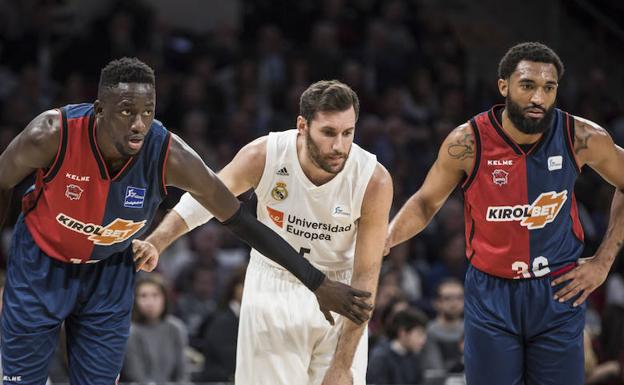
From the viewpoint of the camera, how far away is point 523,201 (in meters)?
5.21

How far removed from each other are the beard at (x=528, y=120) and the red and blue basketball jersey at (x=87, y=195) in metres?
1.72

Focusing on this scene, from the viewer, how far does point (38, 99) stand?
10953 mm

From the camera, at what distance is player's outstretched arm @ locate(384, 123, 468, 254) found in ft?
17.5

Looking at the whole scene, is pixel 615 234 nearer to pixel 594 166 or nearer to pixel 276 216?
pixel 594 166

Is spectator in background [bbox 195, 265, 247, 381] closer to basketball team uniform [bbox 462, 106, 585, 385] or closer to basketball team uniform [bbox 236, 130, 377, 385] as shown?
basketball team uniform [bbox 236, 130, 377, 385]

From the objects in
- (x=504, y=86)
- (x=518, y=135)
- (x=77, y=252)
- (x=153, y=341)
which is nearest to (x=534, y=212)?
(x=518, y=135)

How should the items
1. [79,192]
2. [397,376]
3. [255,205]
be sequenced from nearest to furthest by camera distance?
[79,192]
[255,205]
[397,376]

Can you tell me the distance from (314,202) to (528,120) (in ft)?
3.79

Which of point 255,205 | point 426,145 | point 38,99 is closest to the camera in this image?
point 255,205

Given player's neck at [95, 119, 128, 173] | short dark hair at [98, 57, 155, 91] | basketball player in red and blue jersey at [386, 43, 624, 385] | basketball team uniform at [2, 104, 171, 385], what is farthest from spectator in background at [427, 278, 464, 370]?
short dark hair at [98, 57, 155, 91]

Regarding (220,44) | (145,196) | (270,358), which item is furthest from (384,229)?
(220,44)

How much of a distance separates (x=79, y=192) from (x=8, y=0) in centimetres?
780

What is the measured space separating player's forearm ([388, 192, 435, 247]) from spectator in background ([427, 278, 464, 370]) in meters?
3.67

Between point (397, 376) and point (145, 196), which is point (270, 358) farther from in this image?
point (397, 376)
